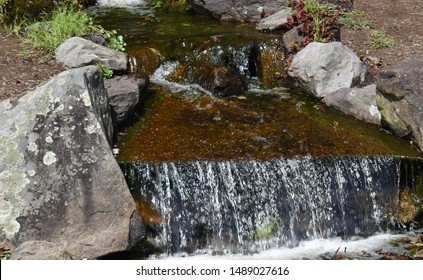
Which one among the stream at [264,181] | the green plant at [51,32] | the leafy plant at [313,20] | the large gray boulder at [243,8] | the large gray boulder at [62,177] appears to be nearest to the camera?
the large gray boulder at [62,177]

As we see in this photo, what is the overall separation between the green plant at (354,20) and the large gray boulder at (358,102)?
3.16 meters

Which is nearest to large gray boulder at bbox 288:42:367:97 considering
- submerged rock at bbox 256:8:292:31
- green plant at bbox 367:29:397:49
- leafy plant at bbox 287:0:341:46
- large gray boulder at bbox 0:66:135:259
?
leafy plant at bbox 287:0:341:46

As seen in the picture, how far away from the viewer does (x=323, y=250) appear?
6.77 meters

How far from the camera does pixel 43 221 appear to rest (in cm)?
587

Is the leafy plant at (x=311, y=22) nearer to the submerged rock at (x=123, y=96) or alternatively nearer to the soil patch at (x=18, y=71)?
the submerged rock at (x=123, y=96)

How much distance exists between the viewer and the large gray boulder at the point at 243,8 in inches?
495

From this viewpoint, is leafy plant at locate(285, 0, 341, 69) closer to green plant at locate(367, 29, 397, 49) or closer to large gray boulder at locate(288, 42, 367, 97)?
large gray boulder at locate(288, 42, 367, 97)

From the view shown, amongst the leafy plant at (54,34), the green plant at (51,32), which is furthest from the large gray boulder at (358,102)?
the green plant at (51,32)

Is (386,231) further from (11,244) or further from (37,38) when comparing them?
(37,38)

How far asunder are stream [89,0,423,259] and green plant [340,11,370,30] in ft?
12.4

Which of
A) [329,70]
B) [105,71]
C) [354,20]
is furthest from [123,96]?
[354,20]

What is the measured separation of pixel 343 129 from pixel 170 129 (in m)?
2.57

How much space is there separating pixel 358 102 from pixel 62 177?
483cm

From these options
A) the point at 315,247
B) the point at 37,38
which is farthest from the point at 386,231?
the point at 37,38
